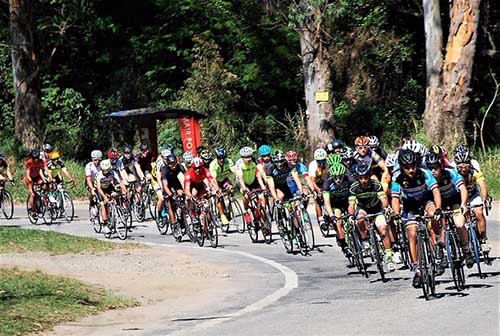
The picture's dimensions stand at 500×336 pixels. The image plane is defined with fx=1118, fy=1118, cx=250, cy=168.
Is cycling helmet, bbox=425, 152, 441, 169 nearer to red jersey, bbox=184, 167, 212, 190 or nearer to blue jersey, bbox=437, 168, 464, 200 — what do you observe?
blue jersey, bbox=437, 168, 464, 200

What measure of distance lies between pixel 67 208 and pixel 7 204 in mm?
2246

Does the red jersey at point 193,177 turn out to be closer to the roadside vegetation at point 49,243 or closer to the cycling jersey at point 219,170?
the cycling jersey at point 219,170

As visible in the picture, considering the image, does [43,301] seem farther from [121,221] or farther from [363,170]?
[121,221]

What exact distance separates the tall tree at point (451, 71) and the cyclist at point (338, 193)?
14.0 metres

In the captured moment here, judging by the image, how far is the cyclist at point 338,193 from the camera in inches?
707

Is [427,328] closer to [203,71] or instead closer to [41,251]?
[41,251]

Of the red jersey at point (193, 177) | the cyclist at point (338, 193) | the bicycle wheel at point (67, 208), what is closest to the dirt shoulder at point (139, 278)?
the red jersey at point (193, 177)

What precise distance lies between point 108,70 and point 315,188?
2611 centimetres

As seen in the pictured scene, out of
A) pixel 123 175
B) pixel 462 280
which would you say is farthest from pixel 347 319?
pixel 123 175

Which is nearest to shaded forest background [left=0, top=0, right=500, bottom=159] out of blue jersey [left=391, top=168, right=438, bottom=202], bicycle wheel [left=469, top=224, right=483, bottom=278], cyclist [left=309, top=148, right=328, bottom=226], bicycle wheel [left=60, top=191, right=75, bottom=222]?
bicycle wheel [left=60, top=191, right=75, bottom=222]

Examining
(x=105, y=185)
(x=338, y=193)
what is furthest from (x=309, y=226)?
(x=105, y=185)

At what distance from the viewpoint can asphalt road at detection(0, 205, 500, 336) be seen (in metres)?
11.8

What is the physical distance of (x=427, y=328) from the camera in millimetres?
11492

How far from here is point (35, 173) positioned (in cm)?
2919
